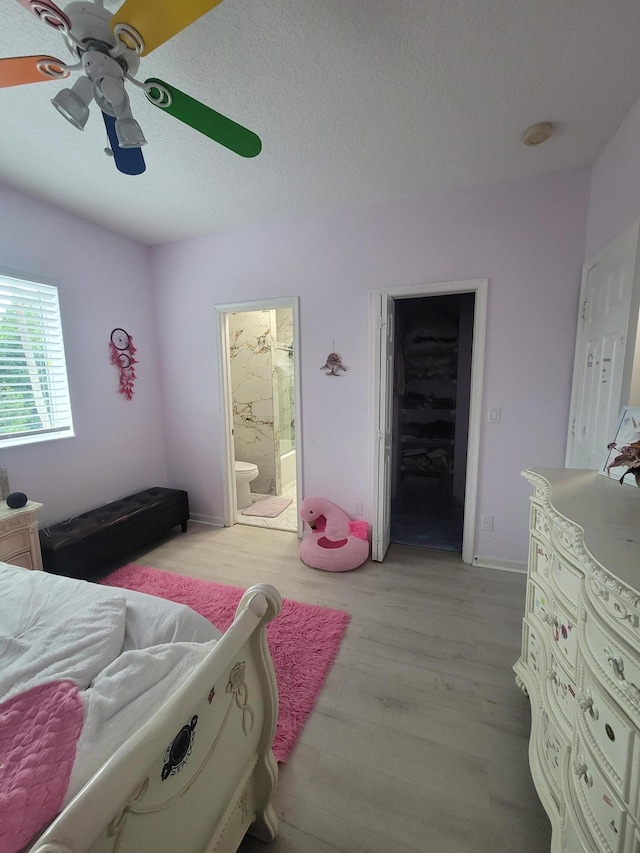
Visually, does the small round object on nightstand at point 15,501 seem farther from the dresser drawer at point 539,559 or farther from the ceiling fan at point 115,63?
the dresser drawer at point 539,559

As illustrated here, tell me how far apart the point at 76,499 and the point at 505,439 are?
11.0 feet

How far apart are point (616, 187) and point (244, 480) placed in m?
3.60

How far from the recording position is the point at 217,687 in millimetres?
854

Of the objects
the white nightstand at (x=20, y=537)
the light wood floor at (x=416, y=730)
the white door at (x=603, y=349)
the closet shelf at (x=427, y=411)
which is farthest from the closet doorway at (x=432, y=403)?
the white nightstand at (x=20, y=537)

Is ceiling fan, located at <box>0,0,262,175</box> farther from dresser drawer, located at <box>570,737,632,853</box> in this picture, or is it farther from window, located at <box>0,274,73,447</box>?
dresser drawer, located at <box>570,737,632,853</box>

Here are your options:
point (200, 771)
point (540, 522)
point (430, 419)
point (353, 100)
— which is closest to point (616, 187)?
point (353, 100)

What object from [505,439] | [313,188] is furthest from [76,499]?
[505,439]

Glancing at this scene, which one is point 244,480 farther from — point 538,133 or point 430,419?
point 538,133

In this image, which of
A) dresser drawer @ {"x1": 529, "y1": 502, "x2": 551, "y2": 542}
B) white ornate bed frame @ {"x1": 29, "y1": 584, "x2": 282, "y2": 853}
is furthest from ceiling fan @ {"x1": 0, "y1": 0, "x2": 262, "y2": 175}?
dresser drawer @ {"x1": 529, "y1": 502, "x2": 551, "y2": 542}

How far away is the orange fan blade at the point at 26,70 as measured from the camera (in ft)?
3.28

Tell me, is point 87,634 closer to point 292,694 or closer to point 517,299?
point 292,694

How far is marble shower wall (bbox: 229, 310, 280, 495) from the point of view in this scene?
13.4 ft

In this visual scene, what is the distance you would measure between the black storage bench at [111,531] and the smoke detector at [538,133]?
11.5 ft

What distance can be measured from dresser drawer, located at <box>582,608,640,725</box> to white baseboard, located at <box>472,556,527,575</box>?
1.87 m
